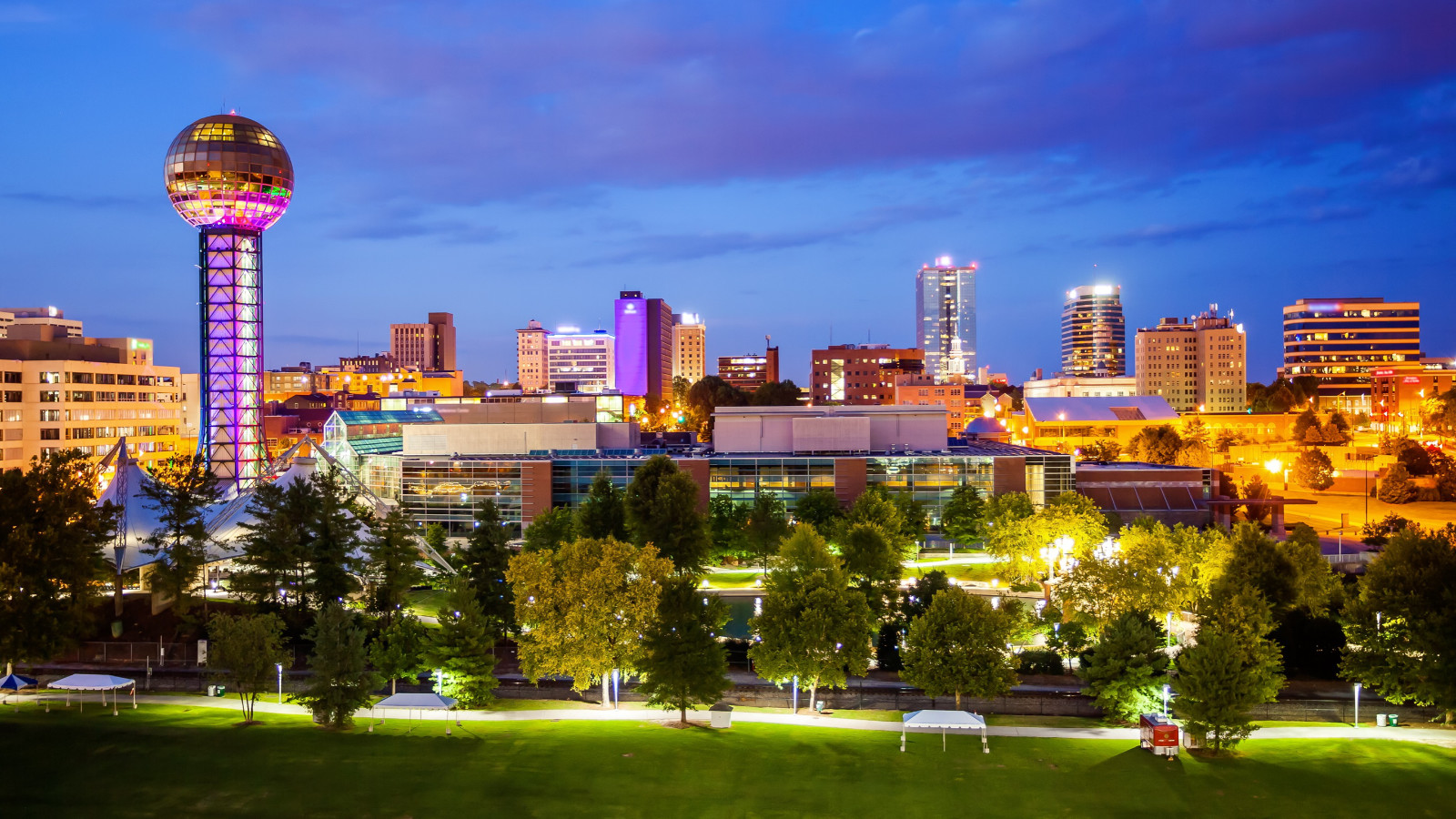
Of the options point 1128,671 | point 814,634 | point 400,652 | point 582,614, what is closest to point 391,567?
point 400,652

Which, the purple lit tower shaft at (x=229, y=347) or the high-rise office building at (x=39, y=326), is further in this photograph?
the high-rise office building at (x=39, y=326)

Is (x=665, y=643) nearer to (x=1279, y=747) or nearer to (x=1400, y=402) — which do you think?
(x=1279, y=747)

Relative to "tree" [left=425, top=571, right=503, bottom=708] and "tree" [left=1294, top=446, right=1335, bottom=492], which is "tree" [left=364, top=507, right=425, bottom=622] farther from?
"tree" [left=1294, top=446, right=1335, bottom=492]

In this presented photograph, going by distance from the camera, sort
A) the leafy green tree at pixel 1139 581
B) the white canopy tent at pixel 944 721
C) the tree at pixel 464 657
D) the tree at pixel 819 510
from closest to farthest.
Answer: the white canopy tent at pixel 944 721 < the tree at pixel 464 657 < the leafy green tree at pixel 1139 581 < the tree at pixel 819 510

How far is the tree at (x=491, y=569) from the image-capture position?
49031mm

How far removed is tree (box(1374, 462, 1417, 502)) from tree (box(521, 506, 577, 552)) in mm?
88206

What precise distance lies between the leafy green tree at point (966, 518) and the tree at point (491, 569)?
1382 inches

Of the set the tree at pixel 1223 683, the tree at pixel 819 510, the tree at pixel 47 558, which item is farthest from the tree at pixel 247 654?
the tree at pixel 819 510

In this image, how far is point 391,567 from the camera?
4931cm

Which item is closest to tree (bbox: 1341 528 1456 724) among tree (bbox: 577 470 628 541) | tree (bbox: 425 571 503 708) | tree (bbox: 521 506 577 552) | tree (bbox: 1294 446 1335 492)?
tree (bbox: 425 571 503 708)

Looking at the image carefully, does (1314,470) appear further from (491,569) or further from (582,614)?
(582,614)

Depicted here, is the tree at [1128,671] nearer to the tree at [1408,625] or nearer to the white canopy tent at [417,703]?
the tree at [1408,625]

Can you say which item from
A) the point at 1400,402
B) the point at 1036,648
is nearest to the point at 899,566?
the point at 1036,648

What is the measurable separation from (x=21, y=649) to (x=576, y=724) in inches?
960
